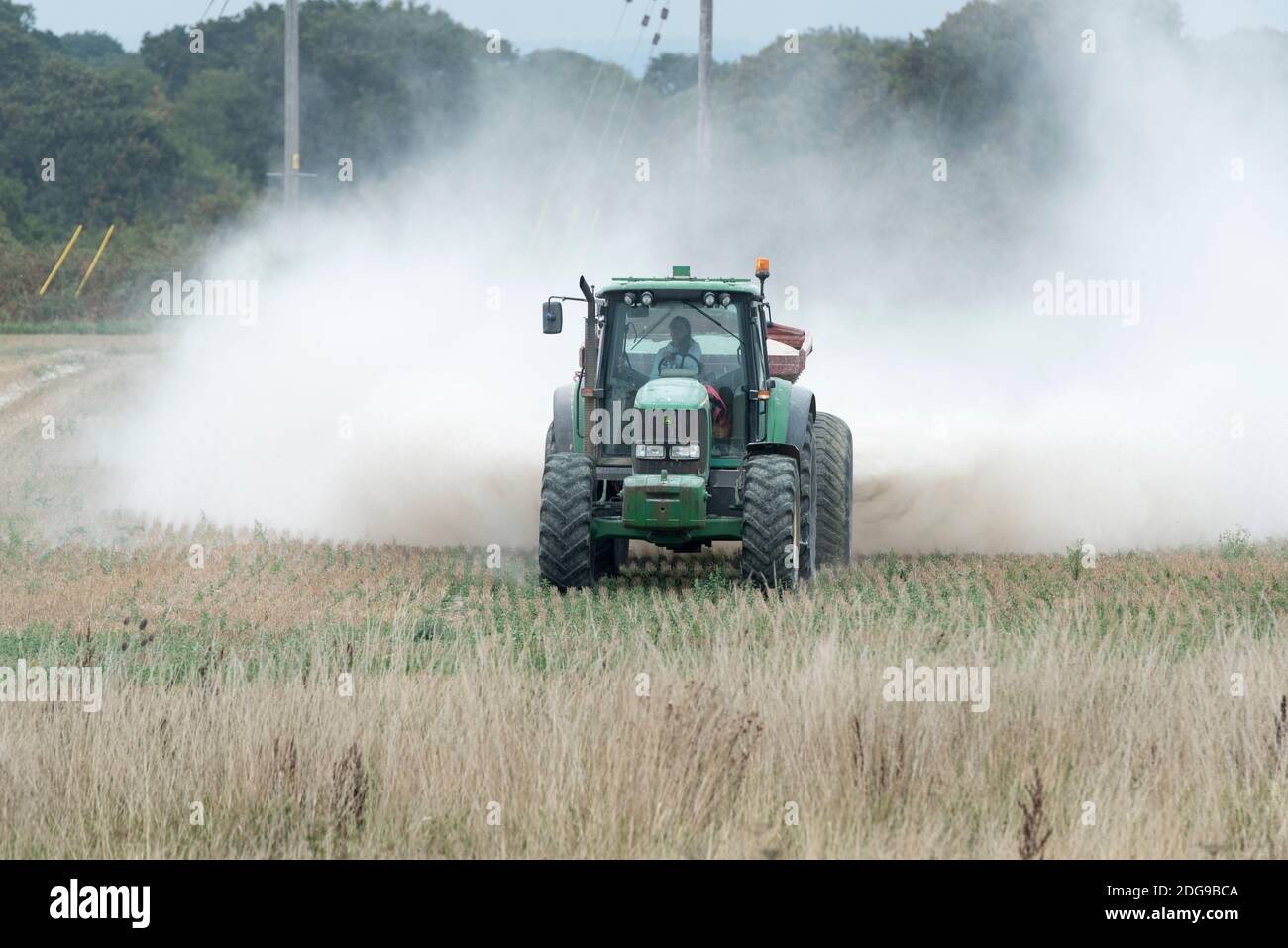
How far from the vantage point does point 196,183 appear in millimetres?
59406

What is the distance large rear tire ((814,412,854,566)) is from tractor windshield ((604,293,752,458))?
1318 mm

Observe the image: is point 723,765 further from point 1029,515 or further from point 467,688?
point 1029,515

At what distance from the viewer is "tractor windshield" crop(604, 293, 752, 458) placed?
568 inches

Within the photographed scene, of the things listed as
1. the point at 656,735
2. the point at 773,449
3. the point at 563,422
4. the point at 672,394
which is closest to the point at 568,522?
the point at 672,394

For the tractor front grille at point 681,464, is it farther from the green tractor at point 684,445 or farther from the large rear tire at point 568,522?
the large rear tire at point 568,522

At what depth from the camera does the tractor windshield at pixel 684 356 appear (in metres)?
14.4

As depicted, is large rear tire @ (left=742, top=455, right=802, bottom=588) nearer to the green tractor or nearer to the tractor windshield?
the green tractor

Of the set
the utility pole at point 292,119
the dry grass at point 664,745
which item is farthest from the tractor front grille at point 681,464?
the utility pole at point 292,119

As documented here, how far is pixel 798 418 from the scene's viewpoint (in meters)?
14.6

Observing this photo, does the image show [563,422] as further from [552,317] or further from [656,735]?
[656,735]

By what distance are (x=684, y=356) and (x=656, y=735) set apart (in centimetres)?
680

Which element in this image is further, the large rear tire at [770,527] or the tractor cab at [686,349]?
the tractor cab at [686,349]

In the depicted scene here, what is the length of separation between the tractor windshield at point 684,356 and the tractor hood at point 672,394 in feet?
1.44

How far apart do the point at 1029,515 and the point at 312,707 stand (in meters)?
10.7
